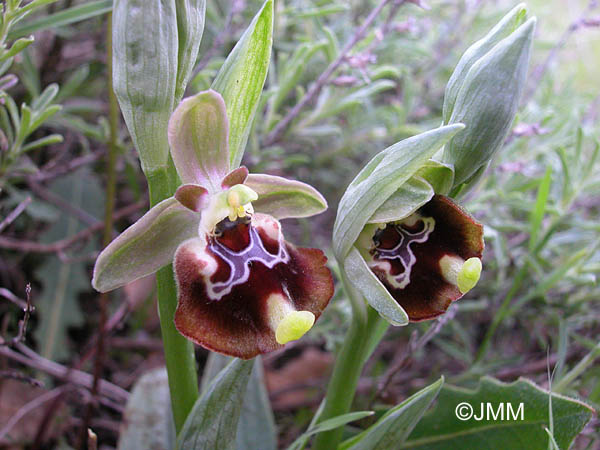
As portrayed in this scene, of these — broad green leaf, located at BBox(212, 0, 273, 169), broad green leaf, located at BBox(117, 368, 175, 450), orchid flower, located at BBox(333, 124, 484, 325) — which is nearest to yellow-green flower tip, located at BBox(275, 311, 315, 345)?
orchid flower, located at BBox(333, 124, 484, 325)

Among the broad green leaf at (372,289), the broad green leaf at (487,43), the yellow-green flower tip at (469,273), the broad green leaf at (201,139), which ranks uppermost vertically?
the broad green leaf at (487,43)

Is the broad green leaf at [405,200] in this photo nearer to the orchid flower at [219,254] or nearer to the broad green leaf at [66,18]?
the orchid flower at [219,254]

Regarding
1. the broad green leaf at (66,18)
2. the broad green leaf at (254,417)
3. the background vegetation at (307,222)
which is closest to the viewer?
the broad green leaf at (66,18)

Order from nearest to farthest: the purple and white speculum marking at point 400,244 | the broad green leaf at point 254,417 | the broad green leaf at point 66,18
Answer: the purple and white speculum marking at point 400,244 < the broad green leaf at point 66,18 < the broad green leaf at point 254,417

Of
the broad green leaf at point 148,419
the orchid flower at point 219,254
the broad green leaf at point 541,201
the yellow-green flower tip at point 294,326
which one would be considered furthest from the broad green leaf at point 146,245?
the broad green leaf at point 541,201

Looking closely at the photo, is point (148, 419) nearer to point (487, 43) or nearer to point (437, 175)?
point (437, 175)

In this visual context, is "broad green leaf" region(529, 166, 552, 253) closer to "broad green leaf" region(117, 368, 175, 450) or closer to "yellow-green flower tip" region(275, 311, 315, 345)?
"yellow-green flower tip" region(275, 311, 315, 345)
